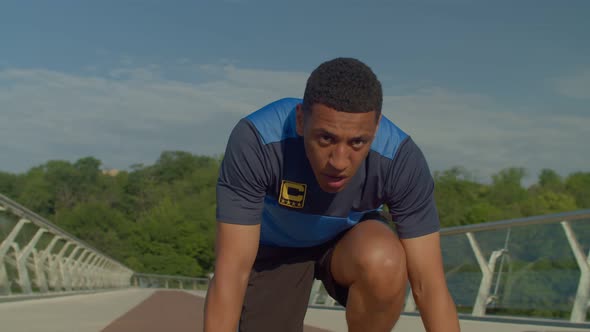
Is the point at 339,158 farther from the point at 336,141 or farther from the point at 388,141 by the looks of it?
the point at 388,141

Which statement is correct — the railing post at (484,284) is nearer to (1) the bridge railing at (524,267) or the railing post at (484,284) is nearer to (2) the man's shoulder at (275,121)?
(1) the bridge railing at (524,267)

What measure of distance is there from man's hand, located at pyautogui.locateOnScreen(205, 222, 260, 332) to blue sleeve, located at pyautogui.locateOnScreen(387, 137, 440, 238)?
0.68 metres

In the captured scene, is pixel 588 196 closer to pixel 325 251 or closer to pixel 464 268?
pixel 464 268

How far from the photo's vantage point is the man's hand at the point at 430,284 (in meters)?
3.79

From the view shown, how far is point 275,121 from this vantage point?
3959 millimetres

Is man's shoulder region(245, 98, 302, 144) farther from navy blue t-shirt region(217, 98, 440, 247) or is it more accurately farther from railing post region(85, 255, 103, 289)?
railing post region(85, 255, 103, 289)

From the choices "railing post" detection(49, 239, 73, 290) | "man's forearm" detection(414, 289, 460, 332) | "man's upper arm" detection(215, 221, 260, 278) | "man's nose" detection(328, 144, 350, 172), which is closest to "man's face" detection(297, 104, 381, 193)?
"man's nose" detection(328, 144, 350, 172)

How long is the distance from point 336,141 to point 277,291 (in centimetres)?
128

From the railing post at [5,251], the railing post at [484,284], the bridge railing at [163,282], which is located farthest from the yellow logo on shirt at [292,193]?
the bridge railing at [163,282]

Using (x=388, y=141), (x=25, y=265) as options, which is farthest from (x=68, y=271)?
(x=388, y=141)

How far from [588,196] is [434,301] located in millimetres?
103862

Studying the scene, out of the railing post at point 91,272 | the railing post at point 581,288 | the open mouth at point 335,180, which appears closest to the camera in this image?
the open mouth at point 335,180

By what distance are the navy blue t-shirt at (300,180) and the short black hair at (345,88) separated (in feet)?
1.08

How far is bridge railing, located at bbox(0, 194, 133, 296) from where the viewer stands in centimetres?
1095
